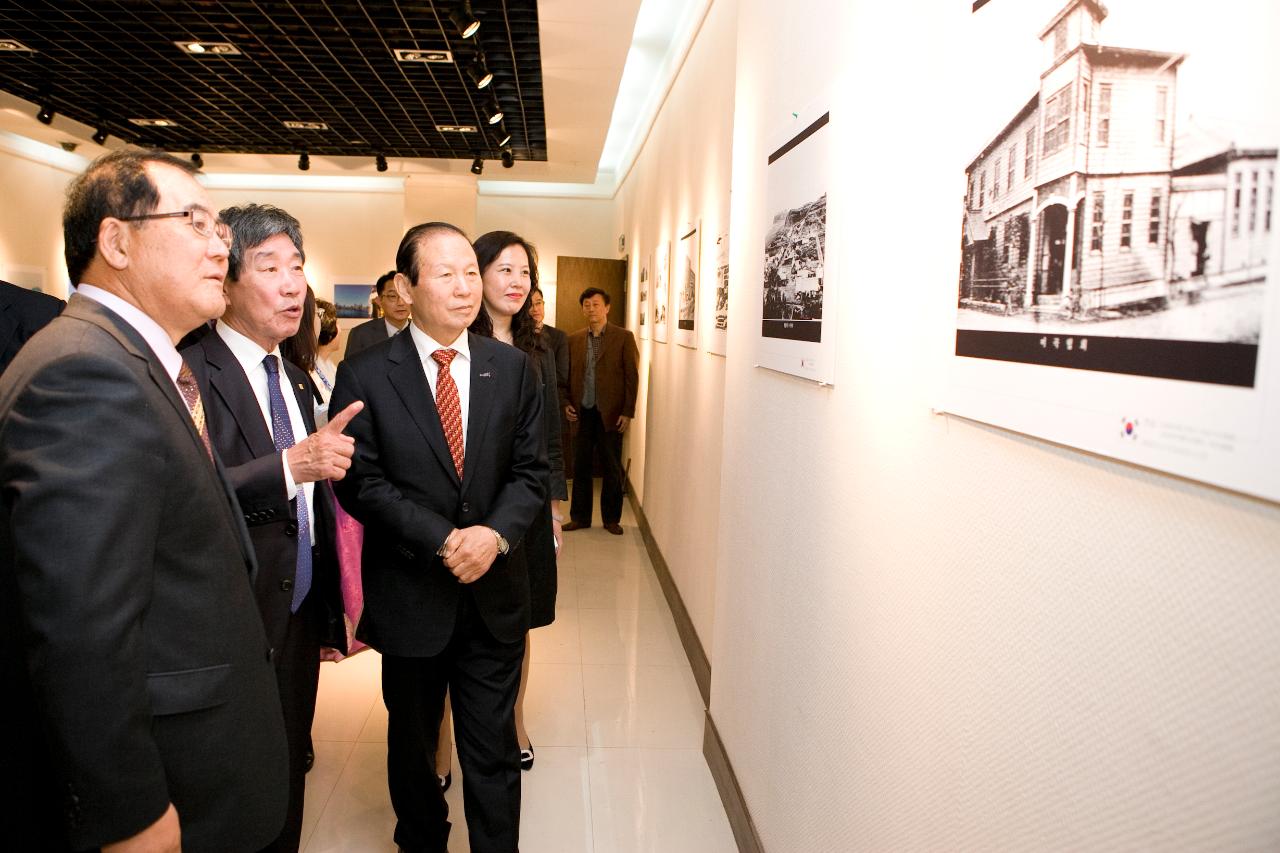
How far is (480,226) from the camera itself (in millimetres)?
12867

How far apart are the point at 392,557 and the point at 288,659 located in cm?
39

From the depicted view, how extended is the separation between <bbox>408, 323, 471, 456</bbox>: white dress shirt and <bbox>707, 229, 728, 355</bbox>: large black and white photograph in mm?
1754

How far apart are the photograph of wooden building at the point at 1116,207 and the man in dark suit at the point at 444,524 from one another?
1.60 metres

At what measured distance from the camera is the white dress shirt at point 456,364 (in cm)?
256

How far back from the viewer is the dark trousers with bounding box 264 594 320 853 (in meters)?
2.28

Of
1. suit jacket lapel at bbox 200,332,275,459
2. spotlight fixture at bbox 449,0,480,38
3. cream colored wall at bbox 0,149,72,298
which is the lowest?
suit jacket lapel at bbox 200,332,275,459

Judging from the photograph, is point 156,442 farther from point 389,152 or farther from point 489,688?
point 389,152

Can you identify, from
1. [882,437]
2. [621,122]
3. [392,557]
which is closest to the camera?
[882,437]

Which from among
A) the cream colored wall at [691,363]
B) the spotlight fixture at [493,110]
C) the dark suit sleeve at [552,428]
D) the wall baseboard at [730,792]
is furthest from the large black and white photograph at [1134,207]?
the spotlight fixture at [493,110]

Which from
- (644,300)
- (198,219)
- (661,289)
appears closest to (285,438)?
(198,219)

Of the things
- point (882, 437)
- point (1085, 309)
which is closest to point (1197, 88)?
point (1085, 309)

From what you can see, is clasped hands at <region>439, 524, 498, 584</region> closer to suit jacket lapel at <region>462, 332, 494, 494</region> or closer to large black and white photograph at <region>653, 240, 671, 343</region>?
suit jacket lapel at <region>462, 332, 494, 494</region>

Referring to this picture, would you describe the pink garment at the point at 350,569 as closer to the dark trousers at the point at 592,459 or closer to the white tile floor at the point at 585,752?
the white tile floor at the point at 585,752

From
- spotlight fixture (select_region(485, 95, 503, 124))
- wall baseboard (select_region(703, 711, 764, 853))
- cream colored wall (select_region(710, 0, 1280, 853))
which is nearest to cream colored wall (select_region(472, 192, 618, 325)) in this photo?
spotlight fixture (select_region(485, 95, 503, 124))
